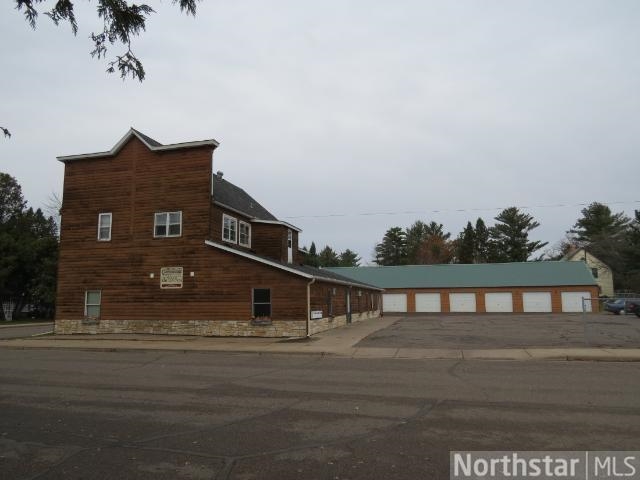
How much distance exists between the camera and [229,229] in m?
27.9

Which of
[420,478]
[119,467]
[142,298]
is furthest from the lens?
[142,298]

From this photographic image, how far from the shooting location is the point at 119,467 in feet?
18.7

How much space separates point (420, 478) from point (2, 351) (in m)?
20.2

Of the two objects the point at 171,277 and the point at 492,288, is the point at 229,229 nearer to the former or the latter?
the point at 171,277

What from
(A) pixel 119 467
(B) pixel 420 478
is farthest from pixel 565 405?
(A) pixel 119 467

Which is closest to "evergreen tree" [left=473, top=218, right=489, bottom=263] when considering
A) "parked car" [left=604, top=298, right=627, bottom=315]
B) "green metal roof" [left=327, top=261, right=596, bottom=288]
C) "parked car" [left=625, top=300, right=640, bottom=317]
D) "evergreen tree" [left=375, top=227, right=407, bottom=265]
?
"evergreen tree" [left=375, top=227, right=407, bottom=265]

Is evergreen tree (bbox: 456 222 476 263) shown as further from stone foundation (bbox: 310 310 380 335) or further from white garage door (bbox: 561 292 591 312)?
stone foundation (bbox: 310 310 380 335)

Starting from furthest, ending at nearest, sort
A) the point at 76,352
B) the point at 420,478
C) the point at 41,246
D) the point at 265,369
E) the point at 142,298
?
1. the point at 41,246
2. the point at 142,298
3. the point at 76,352
4. the point at 265,369
5. the point at 420,478

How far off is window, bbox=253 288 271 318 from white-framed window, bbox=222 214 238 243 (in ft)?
16.3

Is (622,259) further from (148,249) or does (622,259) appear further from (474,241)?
(148,249)

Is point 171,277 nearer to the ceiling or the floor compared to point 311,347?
nearer to the ceiling

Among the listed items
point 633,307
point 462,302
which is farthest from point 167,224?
point 462,302

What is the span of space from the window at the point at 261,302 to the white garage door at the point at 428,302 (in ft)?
115

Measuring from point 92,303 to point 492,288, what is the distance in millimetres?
41019
